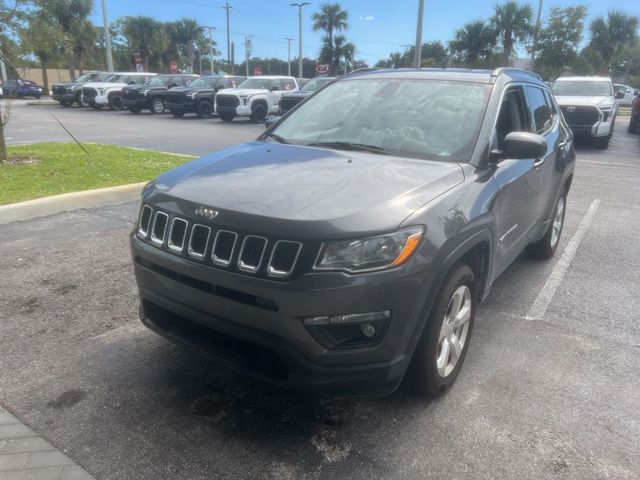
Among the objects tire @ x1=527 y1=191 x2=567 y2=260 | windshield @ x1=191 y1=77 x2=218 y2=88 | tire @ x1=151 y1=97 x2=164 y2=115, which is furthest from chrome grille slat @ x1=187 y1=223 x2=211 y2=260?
tire @ x1=151 y1=97 x2=164 y2=115

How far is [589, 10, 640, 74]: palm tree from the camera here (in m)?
41.2

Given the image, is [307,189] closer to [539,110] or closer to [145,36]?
[539,110]

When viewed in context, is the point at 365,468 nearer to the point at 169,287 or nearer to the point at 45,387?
the point at 169,287

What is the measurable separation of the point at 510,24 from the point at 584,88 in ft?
94.1

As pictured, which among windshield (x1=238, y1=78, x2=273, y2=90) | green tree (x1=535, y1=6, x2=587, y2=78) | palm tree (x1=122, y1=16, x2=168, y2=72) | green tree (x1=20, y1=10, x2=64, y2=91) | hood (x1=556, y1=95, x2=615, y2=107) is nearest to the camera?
green tree (x1=20, y1=10, x2=64, y2=91)

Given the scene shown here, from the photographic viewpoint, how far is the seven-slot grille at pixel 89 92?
2523 centimetres

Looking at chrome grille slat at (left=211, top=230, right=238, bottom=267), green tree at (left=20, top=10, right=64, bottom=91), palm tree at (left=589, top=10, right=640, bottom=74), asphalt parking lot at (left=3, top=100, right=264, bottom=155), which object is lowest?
asphalt parking lot at (left=3, top=100, right=264, bottom=155)

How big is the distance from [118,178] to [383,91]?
17.9ft

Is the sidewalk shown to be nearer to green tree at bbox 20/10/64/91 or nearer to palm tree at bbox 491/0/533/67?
green tree at bbox 20/10/64/91

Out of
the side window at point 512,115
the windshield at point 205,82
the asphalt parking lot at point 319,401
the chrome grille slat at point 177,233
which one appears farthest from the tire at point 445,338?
the windshield at point 205,82

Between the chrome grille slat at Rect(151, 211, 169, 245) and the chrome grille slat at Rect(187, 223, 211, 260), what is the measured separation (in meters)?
0.22

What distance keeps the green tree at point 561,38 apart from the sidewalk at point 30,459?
122 feet

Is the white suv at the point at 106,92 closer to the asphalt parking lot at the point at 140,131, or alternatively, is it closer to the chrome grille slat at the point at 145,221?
the asphalt parking lot at the point at 140,131

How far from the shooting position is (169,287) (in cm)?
272
